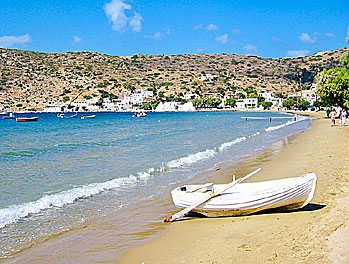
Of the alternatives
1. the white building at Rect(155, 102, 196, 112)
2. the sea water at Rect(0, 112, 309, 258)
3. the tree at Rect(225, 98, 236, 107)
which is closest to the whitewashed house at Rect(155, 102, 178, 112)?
the white building at Rect(155, 102, 196, 112)

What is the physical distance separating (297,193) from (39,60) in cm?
16804

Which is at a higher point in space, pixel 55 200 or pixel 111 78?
pixel 111 78

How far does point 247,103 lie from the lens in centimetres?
14850

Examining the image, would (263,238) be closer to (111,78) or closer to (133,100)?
(133,100)

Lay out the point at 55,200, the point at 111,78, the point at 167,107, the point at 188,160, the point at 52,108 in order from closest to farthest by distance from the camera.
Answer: the point at 55,200 < the point at 188,160 < the point at 52,108 < the point at 167,107 < the point at 111,78

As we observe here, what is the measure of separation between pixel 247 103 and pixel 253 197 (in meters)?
145

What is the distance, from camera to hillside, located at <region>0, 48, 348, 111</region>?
454ft

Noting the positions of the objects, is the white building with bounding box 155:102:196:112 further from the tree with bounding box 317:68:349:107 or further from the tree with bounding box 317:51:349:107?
the tree with bounding box 317:51:349:107

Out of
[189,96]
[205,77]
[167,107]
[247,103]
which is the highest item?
[205,77]

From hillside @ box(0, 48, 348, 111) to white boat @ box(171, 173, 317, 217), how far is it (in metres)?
131

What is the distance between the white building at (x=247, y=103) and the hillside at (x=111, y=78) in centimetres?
1677

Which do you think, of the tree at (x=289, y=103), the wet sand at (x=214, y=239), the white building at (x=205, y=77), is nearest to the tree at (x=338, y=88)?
the wet sand at (x=214, y=239)

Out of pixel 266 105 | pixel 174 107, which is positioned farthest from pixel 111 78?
pixel 266 105

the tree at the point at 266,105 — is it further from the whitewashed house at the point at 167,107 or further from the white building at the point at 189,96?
→ the whitewashed house at the point at 167,107
